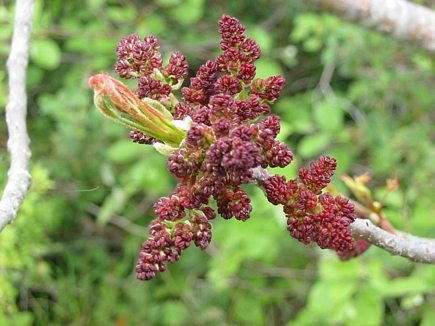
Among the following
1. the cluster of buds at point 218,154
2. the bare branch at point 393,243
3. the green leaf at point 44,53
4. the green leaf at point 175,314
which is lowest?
the green leaf at point 175,314

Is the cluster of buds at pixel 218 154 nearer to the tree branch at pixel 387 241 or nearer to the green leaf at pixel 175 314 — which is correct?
the tree branch at pixel 387 241

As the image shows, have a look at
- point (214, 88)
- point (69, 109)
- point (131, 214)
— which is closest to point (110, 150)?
point (69, 109)

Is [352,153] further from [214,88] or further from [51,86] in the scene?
[214,88]

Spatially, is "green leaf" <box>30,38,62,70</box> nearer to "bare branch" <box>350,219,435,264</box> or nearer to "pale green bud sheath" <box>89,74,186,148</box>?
"pale green bud sheath" <box>89,74,186,148</box>

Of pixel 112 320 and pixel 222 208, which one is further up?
pixel 222 208

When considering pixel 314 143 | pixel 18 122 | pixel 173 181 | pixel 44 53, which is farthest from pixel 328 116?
pixel 18 122

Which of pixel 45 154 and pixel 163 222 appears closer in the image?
pixel 163 222

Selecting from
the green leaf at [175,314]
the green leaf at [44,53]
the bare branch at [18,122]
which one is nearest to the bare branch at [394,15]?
the bare branch at [18,122]

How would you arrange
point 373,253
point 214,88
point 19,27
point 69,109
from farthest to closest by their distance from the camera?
point 69,109, point 373,253, point 19,27, point 214,88
